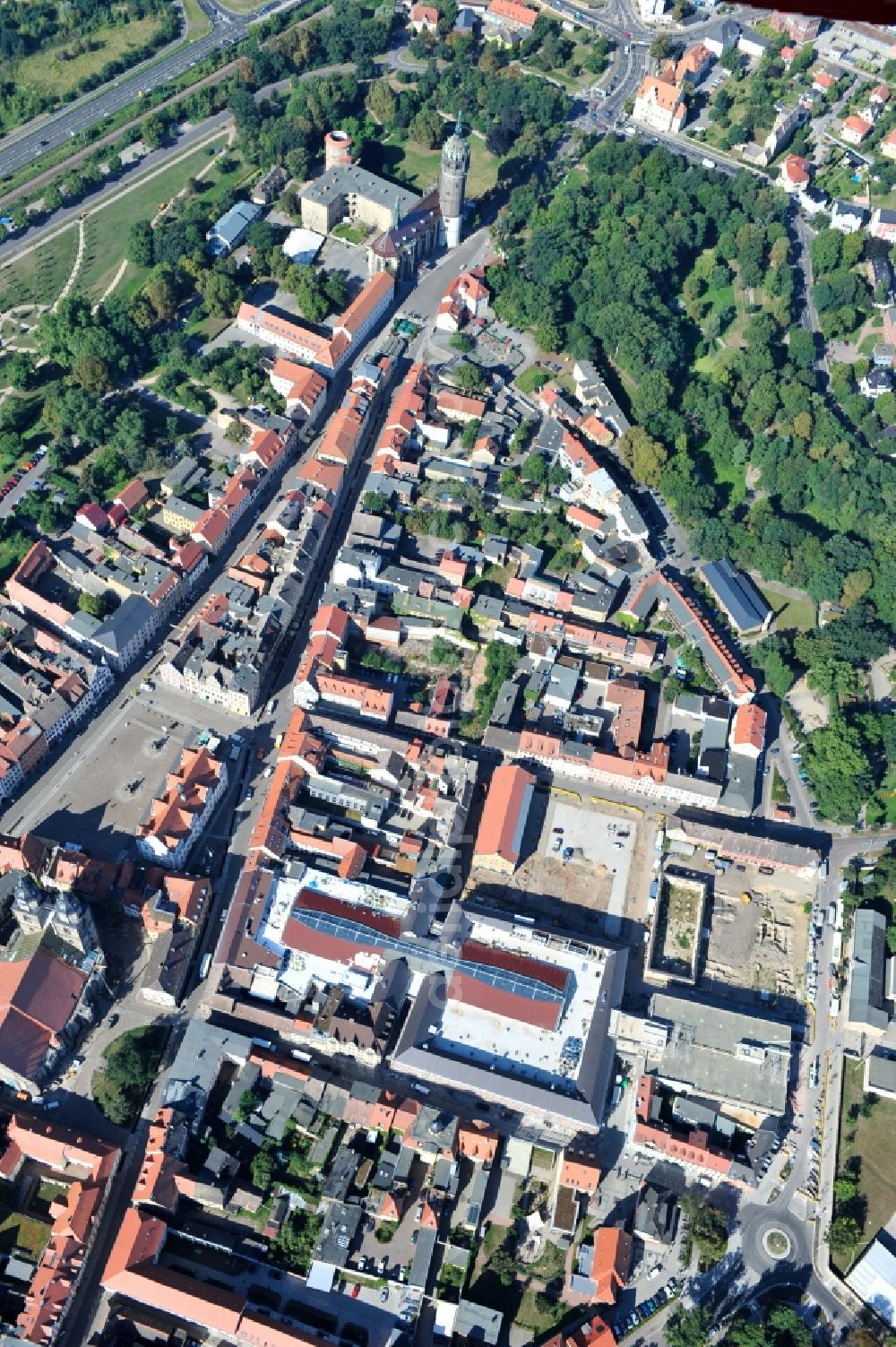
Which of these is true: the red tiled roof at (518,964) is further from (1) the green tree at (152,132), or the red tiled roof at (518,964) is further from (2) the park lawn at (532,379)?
(1) the green tree at (152,132)

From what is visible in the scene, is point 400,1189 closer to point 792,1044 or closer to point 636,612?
point 792,1044

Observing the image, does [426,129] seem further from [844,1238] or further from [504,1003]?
[844,1238]

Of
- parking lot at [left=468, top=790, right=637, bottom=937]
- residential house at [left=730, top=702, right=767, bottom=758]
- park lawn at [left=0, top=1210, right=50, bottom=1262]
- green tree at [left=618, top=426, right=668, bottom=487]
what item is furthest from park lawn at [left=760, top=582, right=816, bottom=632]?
park lawn at [left=0, top=1210, right=50, bottom=1262]

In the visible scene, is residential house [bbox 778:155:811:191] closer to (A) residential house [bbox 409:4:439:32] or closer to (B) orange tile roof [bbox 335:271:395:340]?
(B) orange tile roof [bbox 335:271:395:340]

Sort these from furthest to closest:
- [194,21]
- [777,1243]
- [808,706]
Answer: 1. [194,21]
2. [808,706]
3. [777,1243]

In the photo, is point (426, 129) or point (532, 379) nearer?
point (532, 379)

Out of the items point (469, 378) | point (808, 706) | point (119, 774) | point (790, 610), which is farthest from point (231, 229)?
point (808, 706)

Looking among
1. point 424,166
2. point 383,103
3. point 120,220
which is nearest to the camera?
point 120,220
